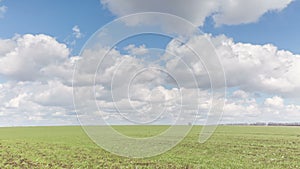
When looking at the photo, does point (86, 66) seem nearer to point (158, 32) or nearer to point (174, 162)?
point (158, 32)

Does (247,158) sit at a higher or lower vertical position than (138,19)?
lower

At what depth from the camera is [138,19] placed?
64.0ft

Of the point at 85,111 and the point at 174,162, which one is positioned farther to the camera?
the point at 174,162

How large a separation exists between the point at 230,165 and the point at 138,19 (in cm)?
1208

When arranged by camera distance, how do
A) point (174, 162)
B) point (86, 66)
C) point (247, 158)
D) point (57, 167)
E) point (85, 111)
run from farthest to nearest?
point (247, 158)
point (174, 162)
point (57, 167)
point (86, 66)
point (85, 111)

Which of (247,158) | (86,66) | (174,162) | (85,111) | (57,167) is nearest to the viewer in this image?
(85,111)

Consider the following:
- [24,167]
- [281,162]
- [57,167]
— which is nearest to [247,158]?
[281,162]

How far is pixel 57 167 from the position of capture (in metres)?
21.1

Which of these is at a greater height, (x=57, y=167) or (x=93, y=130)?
(x=93, y=130)

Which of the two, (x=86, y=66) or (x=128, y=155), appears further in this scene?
(x=128, y=155)

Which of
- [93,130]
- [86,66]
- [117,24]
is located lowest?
[93,130]

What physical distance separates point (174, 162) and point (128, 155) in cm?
539

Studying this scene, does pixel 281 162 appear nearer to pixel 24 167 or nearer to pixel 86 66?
pixel 86 66

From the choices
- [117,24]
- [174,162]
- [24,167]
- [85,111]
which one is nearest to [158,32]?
[117,24]
